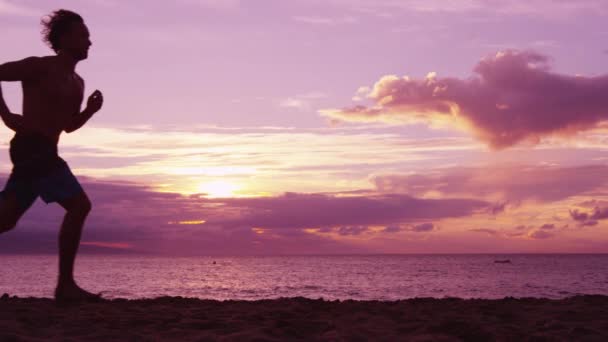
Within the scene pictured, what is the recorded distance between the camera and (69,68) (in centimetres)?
554

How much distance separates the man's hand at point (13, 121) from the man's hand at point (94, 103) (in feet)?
A: 2.18

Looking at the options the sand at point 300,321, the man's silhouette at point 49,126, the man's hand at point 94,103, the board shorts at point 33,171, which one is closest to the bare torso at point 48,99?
the man's silhouette at point 49,126

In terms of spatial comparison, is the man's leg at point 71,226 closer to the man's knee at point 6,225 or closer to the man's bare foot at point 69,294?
the man's bare foot at point 69,294

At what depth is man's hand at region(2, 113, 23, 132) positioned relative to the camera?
5.22m

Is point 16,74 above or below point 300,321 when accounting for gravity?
above

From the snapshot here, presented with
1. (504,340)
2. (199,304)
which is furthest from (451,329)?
(199,304)

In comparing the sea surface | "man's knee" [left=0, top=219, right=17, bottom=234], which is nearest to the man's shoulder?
"man's knee" [left=0, top=219, right=17, bottom=234]

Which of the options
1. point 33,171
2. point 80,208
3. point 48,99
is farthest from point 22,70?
point 80,208

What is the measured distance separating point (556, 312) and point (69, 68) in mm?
5357

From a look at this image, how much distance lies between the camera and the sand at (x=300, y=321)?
4.51 m

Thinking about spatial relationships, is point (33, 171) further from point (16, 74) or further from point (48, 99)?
point (16, 74)

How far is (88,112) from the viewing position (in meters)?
5.75

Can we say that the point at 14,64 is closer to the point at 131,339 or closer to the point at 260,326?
the point at 131,339

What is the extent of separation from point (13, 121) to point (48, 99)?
355 mm
